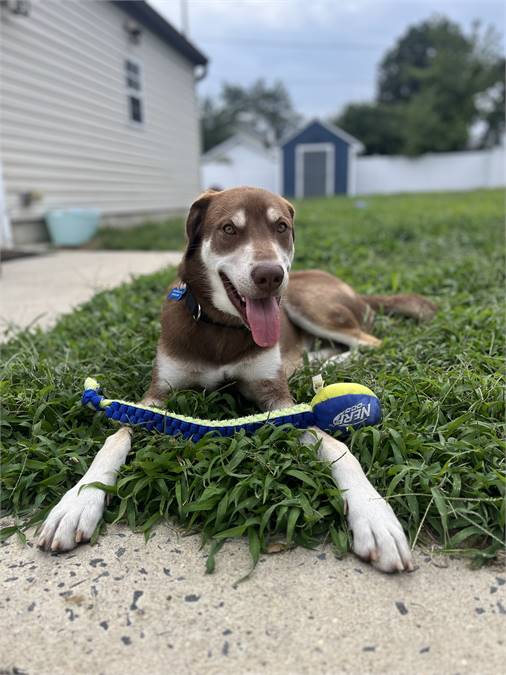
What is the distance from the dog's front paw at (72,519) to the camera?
175 centimetres

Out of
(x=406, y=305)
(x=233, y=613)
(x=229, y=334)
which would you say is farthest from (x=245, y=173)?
(x=233, y=613)

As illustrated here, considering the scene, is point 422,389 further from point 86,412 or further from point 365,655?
point 86,412

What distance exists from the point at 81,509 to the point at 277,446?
80cm

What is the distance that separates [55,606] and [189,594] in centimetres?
39

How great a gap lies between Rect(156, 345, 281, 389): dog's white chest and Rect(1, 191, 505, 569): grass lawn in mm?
88

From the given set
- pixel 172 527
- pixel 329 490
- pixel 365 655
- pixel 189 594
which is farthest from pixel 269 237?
pixel 365 655

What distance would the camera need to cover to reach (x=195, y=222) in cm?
264

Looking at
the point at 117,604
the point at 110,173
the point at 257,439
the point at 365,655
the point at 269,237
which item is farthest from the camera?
the point at 110,173

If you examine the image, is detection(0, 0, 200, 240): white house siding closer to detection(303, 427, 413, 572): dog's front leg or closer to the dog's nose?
the dog's nose

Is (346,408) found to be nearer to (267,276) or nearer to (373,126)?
(267,276)

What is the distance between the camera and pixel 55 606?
1527 millimetres

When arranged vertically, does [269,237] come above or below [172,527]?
above

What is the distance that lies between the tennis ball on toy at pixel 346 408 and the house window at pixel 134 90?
38.1ft

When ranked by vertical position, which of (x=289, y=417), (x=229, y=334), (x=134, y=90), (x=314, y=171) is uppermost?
(x=134, y=90)
